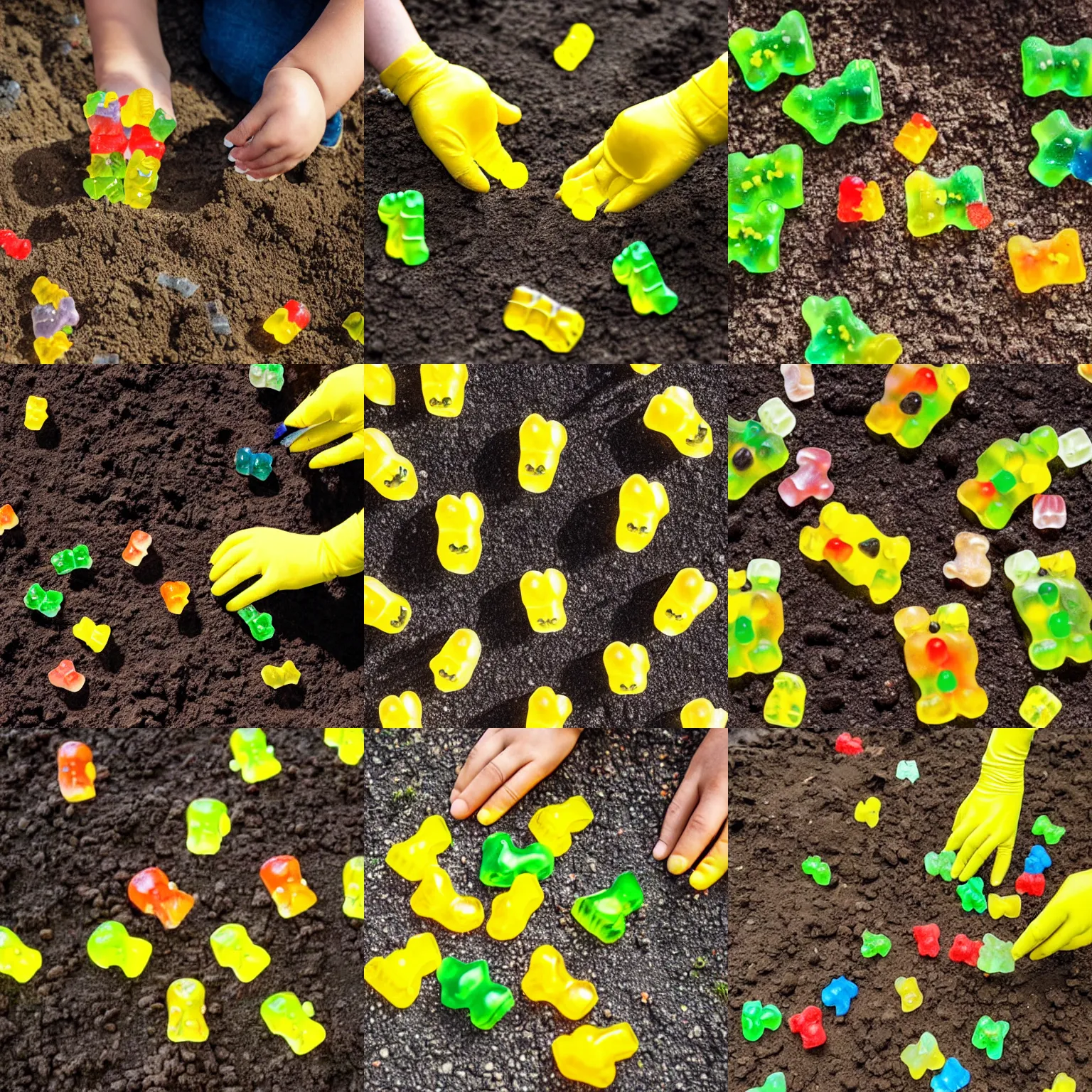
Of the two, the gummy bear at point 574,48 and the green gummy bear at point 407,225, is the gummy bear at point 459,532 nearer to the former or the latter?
the green gummy bear at point 407,225

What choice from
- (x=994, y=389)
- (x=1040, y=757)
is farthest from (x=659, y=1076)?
(x=994, y=389)

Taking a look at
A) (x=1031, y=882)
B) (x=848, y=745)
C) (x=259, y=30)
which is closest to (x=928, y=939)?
(x=1031, y=882)

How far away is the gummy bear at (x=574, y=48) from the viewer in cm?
149

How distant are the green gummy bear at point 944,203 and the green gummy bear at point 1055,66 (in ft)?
0.59

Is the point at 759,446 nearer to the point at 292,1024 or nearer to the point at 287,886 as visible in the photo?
the point at 287,886

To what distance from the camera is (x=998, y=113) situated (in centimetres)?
150

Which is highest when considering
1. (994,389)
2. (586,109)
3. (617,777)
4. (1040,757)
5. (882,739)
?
(586,109)

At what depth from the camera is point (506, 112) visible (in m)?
1.48

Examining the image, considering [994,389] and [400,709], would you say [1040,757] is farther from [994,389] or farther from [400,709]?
[400,709]

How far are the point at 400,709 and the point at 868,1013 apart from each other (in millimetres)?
830

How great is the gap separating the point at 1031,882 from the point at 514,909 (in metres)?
0.77

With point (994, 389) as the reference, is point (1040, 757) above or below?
below

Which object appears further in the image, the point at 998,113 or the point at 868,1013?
the point at 998,113

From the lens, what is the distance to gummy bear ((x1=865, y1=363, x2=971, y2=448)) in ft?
4.71
